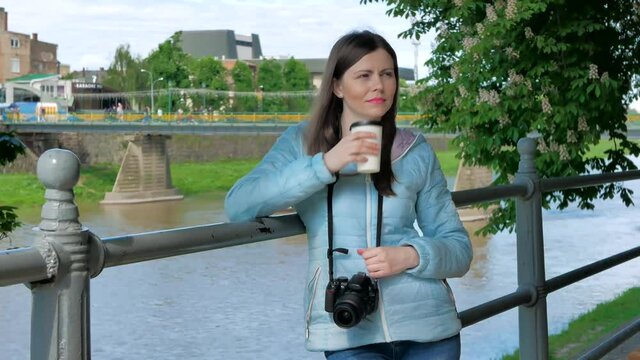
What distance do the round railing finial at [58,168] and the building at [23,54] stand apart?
100.0 meters

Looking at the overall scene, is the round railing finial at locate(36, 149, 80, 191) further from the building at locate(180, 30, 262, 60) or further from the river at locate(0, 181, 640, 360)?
the building at locate(180, 30, 262, 60)

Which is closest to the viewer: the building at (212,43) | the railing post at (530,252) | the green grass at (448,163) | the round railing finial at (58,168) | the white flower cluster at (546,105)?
the round railing finial at (58,168)

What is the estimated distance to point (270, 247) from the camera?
40.1 meters

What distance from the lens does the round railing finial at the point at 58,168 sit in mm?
1519

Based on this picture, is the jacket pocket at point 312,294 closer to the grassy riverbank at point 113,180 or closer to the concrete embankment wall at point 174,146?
the grassy riverbank at point 113,180

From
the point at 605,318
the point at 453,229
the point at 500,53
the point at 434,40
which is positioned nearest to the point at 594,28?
the point at 500,53

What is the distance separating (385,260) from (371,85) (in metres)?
0.33

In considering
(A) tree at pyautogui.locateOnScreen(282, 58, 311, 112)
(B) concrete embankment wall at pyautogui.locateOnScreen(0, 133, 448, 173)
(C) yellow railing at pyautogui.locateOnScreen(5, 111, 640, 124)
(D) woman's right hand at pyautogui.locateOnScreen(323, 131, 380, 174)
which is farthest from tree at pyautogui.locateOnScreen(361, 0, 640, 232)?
(A) tree at pyautogui.locateOnScreen(282, 58, 311, 112)

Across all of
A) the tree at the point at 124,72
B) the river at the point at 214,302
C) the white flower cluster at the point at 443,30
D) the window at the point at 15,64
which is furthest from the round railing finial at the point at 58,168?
the window at the point at 15,64

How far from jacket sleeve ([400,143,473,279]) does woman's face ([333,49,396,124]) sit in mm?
136

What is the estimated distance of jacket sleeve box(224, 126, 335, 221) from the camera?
195cm

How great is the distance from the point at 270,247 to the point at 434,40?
29.6 m

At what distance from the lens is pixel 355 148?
1833 millimetres

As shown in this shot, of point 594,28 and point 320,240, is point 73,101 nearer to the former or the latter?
point 594,28
